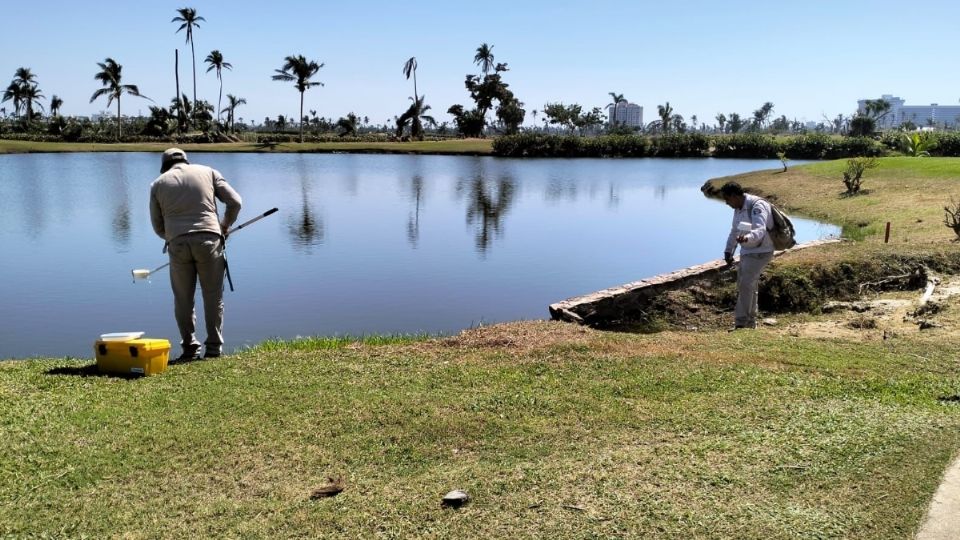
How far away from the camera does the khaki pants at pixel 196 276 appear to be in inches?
307

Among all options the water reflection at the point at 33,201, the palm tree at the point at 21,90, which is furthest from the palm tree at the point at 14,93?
the water reflection at the point at 33,201

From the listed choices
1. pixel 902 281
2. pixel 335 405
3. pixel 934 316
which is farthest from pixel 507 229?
pixel 335 405

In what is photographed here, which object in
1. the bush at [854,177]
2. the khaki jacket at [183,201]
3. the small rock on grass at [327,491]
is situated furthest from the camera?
the bush at [854,177]

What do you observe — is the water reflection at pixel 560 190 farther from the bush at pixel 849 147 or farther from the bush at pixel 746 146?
the bush at pixel 746 146

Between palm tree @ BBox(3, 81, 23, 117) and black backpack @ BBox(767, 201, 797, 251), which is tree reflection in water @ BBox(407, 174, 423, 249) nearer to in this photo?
black backpack @ BBox(767, 201, 797, 251)

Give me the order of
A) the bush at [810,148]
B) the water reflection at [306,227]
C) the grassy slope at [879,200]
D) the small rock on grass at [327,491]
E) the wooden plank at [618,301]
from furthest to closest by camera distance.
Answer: the bush at [810,148] < the water reflection at [306,227] < the grassy slope at [879,200] < the wooden plank at [618,301] < the small rock on grass at [327,491]

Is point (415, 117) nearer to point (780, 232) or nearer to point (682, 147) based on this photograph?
point (682, 147)

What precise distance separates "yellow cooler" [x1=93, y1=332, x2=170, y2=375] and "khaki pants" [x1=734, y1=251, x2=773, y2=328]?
263 inches

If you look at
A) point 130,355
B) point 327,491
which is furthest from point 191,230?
point 327,491

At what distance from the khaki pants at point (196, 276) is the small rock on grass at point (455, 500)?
176 inches

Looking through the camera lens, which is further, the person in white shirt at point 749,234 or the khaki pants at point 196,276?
Result: the person in white shirt at point 749,234

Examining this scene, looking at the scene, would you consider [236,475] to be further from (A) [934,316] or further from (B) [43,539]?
(A) [934,316]

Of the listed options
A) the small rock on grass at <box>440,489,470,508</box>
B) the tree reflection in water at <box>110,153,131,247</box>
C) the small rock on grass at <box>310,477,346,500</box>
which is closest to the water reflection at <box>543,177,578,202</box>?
the tree reflection in water at <box>110,153,131,247</box>

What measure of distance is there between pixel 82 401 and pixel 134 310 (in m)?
6.58
